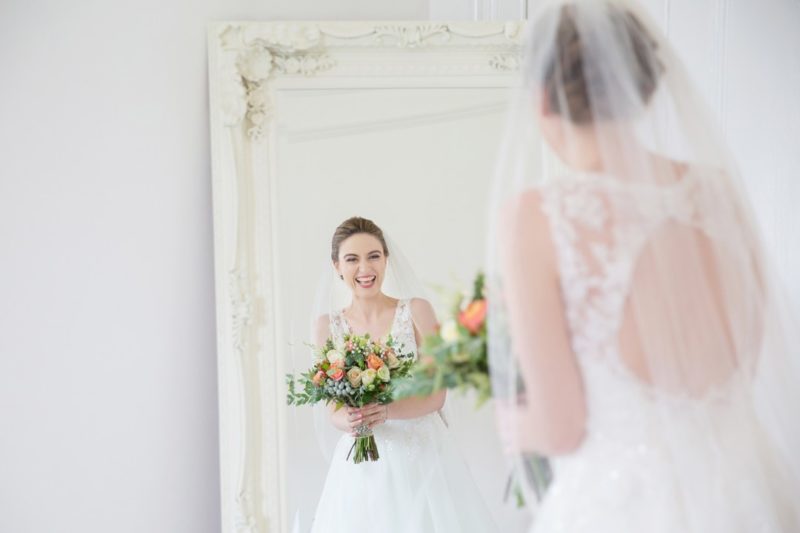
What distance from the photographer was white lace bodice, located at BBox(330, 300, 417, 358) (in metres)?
2.97

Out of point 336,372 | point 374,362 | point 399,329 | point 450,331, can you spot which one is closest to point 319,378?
point 336,372

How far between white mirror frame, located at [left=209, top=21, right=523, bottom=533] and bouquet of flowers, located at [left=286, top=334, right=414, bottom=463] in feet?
0.76

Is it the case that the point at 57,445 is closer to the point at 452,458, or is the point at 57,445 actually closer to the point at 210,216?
the point at 210,216

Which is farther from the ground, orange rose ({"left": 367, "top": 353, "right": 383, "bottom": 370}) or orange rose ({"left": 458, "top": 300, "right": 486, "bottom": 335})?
orange rose ({"left": 458, "top": 300, "right": 486, "bottom": 335})

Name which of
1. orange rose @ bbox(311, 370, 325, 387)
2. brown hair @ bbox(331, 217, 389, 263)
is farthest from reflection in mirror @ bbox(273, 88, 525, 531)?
orange rose @ bbox(311, 370, 325, 387)

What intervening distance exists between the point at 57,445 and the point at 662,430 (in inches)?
84.8

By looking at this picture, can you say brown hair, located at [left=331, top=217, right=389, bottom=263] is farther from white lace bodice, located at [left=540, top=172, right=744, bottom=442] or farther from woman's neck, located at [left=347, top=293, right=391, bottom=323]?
white lace bodice, located at [left=540, top=172, right=744, bottom=442]

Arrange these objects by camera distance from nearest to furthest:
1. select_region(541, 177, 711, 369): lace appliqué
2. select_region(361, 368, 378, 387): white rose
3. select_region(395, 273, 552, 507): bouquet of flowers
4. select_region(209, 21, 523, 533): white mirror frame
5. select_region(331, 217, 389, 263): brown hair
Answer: select_region(541, 177, 711, 369): lace appliqué, select_region(395, 273, 552, 507): bouquet of flowers, select_region(361, 368, 378, 387): white rose, select_region(209, 21, 523, 533): white mirror frame, select_region(331, 217, 389, 263): brown hair

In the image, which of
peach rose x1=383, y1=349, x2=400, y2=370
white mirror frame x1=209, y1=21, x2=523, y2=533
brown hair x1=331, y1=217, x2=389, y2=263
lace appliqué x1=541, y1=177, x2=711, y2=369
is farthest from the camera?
brown hair x1=331, y1=217, x2=389, y2=263

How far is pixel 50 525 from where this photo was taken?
282 centimetres

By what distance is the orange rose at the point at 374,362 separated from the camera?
2703mm

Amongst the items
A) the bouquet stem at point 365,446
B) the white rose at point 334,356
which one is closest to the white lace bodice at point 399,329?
the white rose at point 334,356

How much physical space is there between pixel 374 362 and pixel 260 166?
0.84 metres

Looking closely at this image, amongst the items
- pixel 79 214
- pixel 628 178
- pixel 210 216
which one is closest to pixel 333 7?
pixel 210 216
